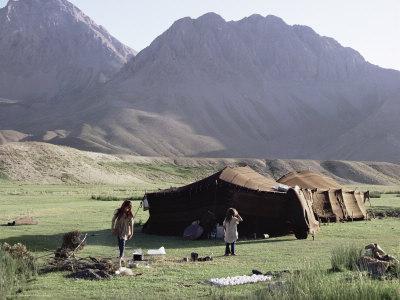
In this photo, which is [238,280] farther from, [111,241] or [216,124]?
[216,124]

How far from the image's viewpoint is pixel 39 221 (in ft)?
97.9

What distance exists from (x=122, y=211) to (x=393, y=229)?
15901 millimetres

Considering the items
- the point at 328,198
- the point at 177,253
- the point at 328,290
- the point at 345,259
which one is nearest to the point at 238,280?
the point at 345,259

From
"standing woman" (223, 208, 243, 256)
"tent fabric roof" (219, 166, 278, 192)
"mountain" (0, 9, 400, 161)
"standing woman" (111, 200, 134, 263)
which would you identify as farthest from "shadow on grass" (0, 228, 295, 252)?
"mountain" (0, 9, 400, 161)

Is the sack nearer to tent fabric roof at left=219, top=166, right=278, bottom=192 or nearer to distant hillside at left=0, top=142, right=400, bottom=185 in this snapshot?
tent fabric roof at left=219, top=166, right=278, bottom=192

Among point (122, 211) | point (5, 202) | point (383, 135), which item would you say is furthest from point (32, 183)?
point (383, 135)

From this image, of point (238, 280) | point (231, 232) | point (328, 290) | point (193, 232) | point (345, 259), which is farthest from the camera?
point (193, 232)

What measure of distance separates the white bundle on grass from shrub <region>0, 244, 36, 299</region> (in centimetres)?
507

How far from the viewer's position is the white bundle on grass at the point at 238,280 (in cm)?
1444

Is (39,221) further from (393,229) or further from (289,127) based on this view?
(289,127)

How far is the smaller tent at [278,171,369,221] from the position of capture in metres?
32.8

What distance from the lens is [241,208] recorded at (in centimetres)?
2644

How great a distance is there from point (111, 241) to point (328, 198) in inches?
605

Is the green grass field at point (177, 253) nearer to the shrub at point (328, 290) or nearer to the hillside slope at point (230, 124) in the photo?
the shrub at point (328, 290)
